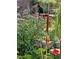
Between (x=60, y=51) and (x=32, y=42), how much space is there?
0.82 ft

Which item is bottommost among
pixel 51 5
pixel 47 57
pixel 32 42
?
pixel 47 57

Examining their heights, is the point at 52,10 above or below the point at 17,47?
above

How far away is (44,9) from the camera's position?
1673 millimetres

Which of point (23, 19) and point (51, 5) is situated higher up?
point (51, 5)

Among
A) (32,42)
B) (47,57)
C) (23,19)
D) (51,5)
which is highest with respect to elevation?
(51,5)

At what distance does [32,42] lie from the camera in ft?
5.43
